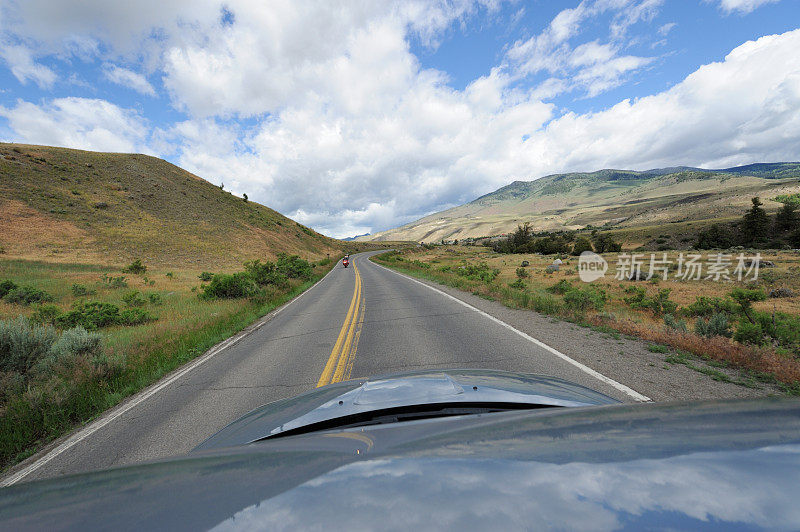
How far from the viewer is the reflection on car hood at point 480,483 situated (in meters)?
→ 0.91

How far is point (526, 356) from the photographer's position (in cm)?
584

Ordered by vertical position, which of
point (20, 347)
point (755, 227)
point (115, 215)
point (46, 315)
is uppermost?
point (115, 215)

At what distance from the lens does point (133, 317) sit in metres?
11.7

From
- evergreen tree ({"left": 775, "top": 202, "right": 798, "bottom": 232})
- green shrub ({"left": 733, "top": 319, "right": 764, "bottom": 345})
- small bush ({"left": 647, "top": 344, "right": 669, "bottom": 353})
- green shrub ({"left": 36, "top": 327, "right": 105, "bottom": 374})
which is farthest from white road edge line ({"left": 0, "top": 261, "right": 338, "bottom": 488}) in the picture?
evergreen tree ({"left": 775, "top": 202, "right": 798, "bottom": 232})

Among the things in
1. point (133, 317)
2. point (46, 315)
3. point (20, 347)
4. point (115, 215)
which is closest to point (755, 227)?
point (133, 317)

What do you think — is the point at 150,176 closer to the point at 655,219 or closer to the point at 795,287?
the point at 795,287

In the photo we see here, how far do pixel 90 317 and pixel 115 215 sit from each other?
38691 millimetres

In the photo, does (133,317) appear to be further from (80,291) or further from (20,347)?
(80,291)

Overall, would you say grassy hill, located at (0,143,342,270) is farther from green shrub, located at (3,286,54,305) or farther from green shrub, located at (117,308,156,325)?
green shrub, located at (117,308,156,325)

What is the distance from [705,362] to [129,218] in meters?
52.8

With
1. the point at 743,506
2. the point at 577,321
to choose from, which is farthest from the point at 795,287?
the point at 743,506

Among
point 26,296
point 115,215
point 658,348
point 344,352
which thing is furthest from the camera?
point 115,215

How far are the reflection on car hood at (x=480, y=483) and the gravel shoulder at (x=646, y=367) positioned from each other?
9.86 feet

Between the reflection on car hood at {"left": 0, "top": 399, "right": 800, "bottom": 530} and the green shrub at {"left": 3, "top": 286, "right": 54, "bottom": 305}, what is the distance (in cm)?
1935
